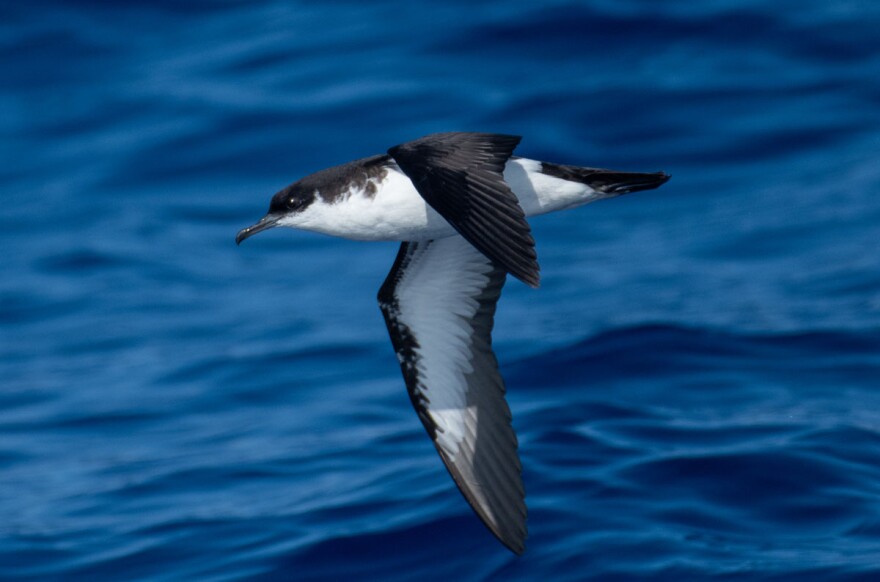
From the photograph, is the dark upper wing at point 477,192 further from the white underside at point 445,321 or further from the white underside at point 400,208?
the white underside at point 445,321

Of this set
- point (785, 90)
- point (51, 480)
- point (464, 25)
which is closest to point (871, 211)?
point (785, 90)

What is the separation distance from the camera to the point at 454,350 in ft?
28.6

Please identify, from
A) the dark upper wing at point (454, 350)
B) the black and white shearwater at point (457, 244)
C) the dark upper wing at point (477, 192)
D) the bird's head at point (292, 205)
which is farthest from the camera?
the dark upper wing at point (454, 350)

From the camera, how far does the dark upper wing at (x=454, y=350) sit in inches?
333

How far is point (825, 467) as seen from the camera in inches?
377

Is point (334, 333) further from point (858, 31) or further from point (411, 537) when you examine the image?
point (858, 31)

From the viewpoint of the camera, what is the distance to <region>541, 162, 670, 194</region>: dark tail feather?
7641 millimetres

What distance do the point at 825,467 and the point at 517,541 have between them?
8.52 feet

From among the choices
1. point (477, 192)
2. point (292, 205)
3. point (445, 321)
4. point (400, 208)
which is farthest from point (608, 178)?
point (292, 205)

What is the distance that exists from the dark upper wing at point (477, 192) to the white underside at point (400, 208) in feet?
1.69

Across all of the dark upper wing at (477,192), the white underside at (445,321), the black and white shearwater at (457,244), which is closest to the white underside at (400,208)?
the black and white shearwater at (457,244)

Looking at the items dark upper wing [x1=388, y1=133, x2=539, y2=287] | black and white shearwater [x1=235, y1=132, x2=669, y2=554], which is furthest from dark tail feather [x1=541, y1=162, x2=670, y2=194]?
dark upper wing [x1=388, y1=133, x2=539, y2=287]

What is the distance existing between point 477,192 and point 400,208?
3.29 ft

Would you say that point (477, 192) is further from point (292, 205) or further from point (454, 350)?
point (454, 350)
